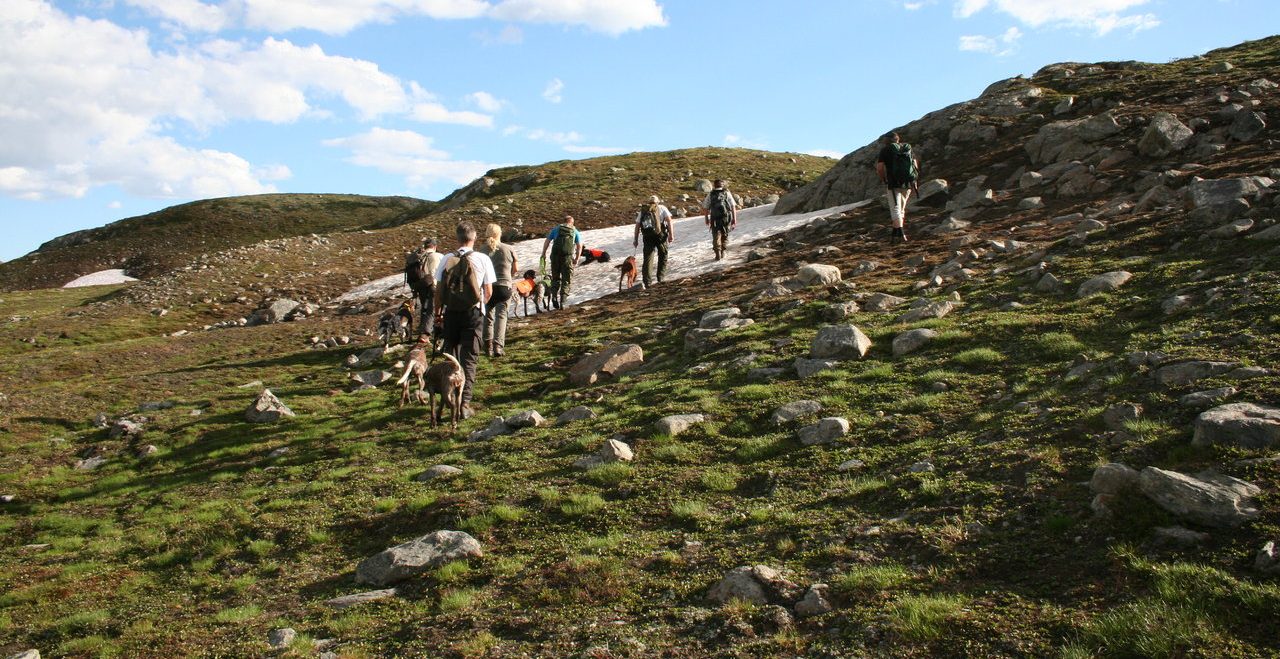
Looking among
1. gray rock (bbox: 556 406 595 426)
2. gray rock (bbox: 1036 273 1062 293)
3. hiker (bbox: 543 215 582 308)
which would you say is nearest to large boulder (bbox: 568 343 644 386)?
gray rock (bbox: 556 406 595 426)

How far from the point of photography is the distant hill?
64750mm

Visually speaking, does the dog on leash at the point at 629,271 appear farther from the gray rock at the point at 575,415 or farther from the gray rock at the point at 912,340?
the gray rock at the point at 912,340

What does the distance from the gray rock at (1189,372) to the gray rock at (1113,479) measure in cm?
248

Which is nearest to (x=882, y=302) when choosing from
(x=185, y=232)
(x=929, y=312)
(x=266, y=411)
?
(x=929, y=312)

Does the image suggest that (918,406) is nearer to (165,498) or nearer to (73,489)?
(165,498)

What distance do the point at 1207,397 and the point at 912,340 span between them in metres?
4.78

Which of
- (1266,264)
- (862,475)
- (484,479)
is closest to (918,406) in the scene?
(862,475)

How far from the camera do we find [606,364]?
14.2 m

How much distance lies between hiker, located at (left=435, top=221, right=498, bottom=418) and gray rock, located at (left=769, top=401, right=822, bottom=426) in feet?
17.3

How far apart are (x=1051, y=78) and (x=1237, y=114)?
1435 centimetres

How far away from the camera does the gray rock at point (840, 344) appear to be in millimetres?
11664

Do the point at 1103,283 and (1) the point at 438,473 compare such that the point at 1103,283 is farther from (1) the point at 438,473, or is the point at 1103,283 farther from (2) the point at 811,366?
(1) the point at 438,473

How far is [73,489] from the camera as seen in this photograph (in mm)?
11906

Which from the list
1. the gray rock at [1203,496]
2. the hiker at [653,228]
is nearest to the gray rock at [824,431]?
the gray rock at [1203,496]
